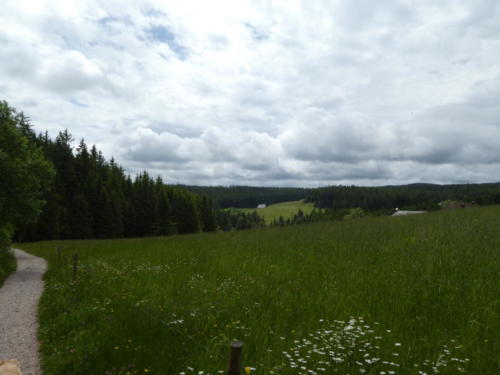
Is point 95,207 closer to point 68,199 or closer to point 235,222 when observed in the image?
point 68,199

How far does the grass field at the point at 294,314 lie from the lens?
616cm

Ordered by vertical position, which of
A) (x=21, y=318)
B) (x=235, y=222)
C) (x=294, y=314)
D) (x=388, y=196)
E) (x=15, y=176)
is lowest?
(x=235, y=222)

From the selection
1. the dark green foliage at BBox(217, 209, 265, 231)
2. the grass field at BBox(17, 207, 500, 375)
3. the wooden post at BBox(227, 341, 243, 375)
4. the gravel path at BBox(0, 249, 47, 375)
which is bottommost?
the dark green foliage at BBox(217, 209, 265, 231)

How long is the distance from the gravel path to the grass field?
0.29 m

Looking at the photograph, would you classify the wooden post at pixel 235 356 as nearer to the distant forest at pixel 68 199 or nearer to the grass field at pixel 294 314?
the grass field at pixel 294 314

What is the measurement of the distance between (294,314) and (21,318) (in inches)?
344

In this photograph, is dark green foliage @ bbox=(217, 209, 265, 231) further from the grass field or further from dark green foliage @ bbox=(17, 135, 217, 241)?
the grass field

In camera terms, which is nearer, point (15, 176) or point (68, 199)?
point (15, 176)

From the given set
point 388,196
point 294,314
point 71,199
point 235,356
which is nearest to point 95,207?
point 71,199

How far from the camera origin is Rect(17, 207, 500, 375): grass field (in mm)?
6164

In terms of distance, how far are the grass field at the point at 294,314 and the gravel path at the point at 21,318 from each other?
29cm

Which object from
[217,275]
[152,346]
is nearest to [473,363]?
[152,346]

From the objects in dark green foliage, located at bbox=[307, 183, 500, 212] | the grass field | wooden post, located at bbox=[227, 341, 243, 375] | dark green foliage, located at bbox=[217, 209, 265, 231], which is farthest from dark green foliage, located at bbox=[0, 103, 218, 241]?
dark green foliage, located at bbox=[307, 183, 500, 212]

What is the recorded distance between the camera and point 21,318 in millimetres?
10719
